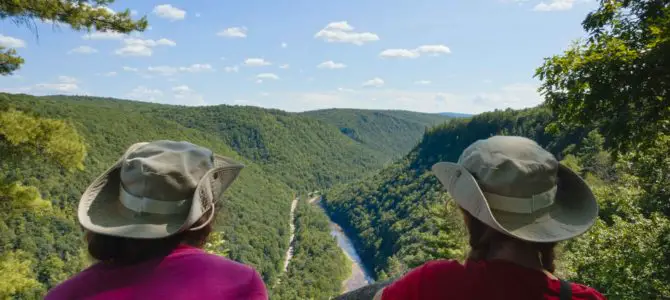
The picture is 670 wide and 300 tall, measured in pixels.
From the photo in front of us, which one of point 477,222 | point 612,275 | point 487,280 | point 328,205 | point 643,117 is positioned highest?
point 643,117

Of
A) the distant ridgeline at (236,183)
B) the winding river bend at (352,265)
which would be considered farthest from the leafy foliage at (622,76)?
the winding river bend at (352,265)

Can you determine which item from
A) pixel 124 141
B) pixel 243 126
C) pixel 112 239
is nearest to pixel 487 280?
pixel 112 239

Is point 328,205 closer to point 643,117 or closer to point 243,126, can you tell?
point 243,126

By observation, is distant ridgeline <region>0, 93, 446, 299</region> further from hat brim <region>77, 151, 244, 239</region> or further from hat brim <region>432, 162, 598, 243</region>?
hat brim <region>432, 162, 598, 243</region>

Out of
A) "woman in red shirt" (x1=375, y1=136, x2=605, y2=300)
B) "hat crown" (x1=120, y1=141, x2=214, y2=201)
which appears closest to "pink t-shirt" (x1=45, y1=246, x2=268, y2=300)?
"hat crown" (x1=120, y1=141, x2=214, y2=201)

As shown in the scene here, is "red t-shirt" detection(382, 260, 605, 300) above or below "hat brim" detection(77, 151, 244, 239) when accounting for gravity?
below

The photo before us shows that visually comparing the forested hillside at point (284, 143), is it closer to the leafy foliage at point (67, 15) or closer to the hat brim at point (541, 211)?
the leafy foliage at point (67, 15)
